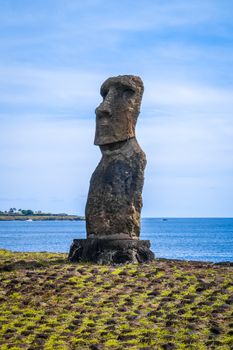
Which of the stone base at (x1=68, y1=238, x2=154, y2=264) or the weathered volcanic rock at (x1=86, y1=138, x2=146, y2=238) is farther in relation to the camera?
the weathered volcanic rock at (x1=86, y1=138, x2=146, y2=238)

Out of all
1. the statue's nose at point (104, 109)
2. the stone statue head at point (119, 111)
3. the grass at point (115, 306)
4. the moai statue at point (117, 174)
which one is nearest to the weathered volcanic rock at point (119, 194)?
the moai statue at point (117, 174)

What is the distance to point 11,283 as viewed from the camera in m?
18.0

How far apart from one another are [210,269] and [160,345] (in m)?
6.02

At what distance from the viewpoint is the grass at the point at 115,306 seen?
14562 mm

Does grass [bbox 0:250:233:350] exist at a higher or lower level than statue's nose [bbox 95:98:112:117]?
lower

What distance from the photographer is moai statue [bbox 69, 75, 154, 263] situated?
21.4 metres

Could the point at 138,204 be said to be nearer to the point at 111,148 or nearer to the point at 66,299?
the point at 111,148

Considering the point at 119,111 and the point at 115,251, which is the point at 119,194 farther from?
the point at 119,111

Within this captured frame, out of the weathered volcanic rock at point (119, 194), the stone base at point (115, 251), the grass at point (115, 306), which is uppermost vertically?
the weathered volcanic rock at point (119, 194)

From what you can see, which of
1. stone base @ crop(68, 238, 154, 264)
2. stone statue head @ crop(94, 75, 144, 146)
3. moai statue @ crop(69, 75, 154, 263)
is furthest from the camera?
stone statue head @ crop(94, 75, 144, 146)

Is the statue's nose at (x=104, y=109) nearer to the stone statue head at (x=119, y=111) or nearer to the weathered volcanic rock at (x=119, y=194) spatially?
the stone statue head at (x=119, y=111)

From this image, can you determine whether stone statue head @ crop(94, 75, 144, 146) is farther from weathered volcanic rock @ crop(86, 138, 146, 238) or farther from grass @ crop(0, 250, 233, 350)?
grass @ crop(0, 250, 233, 350)

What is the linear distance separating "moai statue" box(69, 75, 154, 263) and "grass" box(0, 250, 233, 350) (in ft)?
5.23

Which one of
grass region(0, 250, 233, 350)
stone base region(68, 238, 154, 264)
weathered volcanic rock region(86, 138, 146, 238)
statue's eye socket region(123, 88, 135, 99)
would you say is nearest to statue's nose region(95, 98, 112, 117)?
statue's eye socket region(123, 88, 135, 99)
